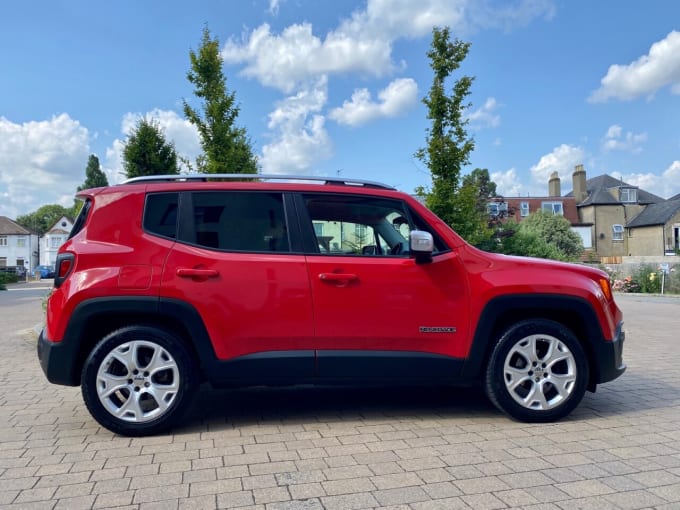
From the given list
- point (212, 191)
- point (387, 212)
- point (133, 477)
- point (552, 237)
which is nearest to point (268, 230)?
point (212, 191)

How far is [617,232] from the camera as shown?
5197cm

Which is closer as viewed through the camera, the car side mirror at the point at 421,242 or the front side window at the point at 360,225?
the car side mirror at the point at 421,242

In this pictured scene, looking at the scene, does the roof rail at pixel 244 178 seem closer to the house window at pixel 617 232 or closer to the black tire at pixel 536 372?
the black tire at pixel 536 372

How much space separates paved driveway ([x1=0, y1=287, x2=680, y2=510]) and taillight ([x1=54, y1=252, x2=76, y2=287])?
46.4 inches

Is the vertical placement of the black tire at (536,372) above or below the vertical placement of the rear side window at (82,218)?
below

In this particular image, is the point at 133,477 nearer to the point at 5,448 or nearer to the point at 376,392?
the point at 5,448

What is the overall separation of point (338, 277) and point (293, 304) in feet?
1.27

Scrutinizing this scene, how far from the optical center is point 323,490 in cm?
298

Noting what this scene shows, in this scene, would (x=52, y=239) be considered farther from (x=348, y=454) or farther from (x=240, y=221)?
(x=348, y=454)

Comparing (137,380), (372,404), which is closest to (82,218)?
(137,380)

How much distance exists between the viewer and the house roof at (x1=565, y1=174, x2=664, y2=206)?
51.8m

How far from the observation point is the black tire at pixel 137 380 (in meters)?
3.83

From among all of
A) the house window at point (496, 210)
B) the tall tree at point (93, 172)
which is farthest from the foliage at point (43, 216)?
the house window at point (496, 210)

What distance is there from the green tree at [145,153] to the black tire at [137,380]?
716cm
